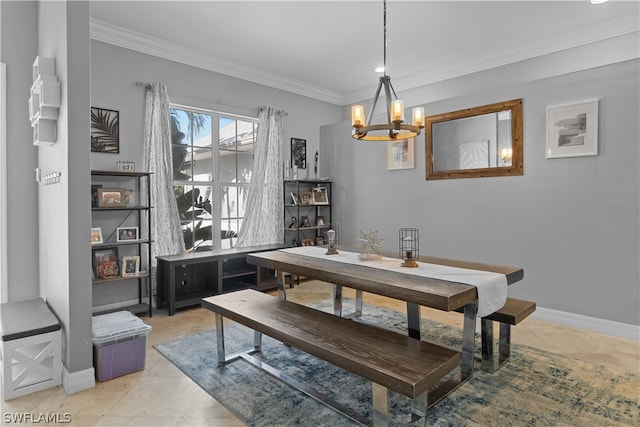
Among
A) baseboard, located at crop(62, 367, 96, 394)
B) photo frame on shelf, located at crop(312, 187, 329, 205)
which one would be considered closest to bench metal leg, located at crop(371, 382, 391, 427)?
baseboard, located at crop(62, 367, 96, 394)

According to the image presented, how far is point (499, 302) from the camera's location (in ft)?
7.58

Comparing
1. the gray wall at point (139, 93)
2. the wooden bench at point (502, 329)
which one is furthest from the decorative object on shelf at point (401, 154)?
the wooden bench at point (502, 329)

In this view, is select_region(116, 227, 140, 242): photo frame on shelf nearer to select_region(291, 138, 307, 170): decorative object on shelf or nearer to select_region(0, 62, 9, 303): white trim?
select_region(0, 62, 9, 303): white trim

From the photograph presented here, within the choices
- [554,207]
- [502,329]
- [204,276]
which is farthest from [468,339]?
[204,276]

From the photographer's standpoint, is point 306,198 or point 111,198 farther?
point 306,198

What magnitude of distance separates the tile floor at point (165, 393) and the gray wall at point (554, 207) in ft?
1.47

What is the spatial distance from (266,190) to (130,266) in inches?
80.2

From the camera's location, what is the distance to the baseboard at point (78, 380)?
2338mm

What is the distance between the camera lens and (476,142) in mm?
4273

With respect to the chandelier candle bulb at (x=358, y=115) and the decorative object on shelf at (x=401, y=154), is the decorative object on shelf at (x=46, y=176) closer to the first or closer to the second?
the chandelier candle bulb at (x=358, y=115)

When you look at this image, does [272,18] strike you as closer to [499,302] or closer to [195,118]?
[195,118]

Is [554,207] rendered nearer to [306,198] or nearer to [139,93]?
[306,198]

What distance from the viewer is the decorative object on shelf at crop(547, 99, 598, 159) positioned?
136 inches

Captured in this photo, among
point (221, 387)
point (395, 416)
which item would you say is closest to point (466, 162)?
point (395, 416)
